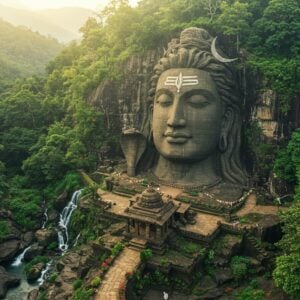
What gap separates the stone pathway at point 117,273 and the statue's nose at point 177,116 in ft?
24.2

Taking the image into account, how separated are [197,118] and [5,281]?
1189 centimetres

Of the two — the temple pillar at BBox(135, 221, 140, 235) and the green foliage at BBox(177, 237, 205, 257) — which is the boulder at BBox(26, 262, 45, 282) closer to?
the temple pillar at BBox(135, 221, 140, 235)

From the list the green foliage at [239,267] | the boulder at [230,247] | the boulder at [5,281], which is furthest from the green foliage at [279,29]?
the boulder at [5,281]

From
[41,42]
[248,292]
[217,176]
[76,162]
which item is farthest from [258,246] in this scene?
[41,42]

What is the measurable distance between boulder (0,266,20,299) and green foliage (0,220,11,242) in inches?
93.2

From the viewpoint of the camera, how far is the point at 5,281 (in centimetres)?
1844

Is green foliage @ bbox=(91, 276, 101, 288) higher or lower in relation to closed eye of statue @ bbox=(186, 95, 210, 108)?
lower

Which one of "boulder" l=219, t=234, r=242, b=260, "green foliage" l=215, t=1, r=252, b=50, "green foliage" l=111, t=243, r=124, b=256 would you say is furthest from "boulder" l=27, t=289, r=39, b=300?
"green foliage" l=215, t=1, r=252, b=50

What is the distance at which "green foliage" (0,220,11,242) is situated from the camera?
21269mm

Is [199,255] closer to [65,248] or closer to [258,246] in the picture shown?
[258,246]

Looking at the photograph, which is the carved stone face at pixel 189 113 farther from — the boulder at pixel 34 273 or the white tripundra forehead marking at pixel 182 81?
the boulder at pixel 34 273

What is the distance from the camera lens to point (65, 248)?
71.0 feet

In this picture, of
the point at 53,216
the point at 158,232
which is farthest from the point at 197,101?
the point at 53,216

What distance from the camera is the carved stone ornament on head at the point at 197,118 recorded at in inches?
842
